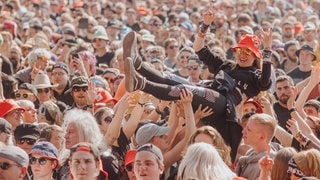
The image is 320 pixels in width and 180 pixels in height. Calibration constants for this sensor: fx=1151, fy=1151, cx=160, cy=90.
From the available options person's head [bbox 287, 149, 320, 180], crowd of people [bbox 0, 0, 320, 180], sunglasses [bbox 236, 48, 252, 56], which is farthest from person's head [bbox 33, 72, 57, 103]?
person's head [bbox 287, 149, 320, 180]

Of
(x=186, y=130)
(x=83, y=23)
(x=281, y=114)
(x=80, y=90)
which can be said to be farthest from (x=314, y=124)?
(x=83, y=23)

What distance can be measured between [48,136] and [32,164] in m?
1.28

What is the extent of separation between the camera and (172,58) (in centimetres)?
1966

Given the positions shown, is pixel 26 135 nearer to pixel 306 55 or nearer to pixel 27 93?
pixel 27 93

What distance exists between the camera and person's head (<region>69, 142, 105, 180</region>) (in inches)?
404

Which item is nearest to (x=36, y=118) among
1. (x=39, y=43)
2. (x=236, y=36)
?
(x=39, y=43)

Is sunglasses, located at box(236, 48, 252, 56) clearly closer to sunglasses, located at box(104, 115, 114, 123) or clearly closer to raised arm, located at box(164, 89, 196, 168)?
raised arm, located at box(164, 89, 196, 168)

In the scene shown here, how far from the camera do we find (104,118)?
1265 centimetres

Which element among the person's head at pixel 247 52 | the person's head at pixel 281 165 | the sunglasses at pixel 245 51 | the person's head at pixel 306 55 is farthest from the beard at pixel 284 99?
the person's head at pixel 281 165

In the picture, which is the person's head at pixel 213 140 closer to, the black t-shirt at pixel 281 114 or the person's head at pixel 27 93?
the black t-shirt at pixel 281 114

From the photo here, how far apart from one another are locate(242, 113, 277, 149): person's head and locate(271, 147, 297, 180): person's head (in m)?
0.85

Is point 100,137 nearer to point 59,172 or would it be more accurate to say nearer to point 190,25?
point 59,172

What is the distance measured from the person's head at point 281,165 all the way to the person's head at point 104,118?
116 inches

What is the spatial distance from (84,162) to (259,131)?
177cm
